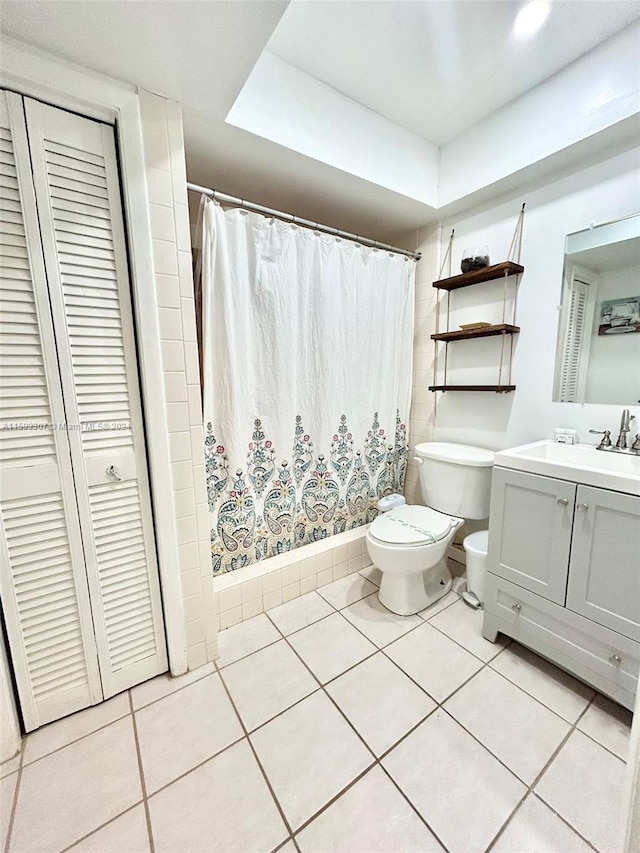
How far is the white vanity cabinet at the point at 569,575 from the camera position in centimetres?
109

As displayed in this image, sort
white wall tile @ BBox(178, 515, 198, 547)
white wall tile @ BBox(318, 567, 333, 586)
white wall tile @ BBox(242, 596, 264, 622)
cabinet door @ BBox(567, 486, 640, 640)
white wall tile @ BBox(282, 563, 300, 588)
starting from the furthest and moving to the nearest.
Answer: white wall tile @ BBox(318, 567, 333, 586), white wall tile @ BBox(282, 563, 300, 588), white wall tile @ BBox(242, 596, 264, 622), white wall tile @ BBox(178, 515, 198, 547), cabinet door @ BBox(567, 486, 640, 640)

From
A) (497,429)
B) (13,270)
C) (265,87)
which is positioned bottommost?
(497,429)

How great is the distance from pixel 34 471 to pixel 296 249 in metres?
1.36

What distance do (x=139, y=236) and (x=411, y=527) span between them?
1.58m

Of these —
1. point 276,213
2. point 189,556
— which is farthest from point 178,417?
point 276,213

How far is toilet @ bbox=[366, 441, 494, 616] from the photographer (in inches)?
61.3

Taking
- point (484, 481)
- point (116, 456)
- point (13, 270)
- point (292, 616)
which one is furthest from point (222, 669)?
point (13, 270)

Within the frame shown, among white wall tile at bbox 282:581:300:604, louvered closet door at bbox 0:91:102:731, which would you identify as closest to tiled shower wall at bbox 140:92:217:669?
louvered closet door at bbox 0:91:102:731

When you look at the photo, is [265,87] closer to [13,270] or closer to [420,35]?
[420,35]

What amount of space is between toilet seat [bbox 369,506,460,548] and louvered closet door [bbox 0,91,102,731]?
46.6 inches

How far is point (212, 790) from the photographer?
97 cm

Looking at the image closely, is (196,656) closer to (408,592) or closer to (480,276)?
(408,592)

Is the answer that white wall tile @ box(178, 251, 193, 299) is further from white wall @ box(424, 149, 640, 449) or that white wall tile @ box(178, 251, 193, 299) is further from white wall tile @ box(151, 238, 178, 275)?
white wall @ box(424, 149, 640, 449)

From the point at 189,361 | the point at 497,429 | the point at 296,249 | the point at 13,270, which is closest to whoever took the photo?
the point at 13,270
